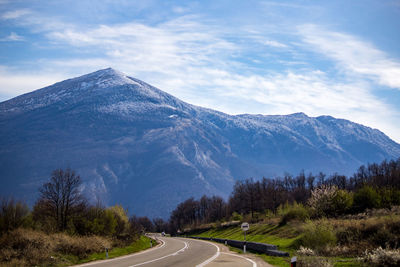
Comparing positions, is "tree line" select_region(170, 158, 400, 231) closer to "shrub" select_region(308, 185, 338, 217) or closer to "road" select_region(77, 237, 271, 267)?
"shrub" select_region(308, 185, 338, 217)

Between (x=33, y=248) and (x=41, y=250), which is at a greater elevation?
(x=33, y=248)

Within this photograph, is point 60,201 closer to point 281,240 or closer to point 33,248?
point 33,248

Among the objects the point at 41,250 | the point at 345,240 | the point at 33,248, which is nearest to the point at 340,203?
the point at 345,240

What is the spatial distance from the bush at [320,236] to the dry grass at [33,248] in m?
16.4

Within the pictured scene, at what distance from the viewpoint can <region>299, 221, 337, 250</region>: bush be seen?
28.1 meters

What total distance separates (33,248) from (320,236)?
19120 millimetres

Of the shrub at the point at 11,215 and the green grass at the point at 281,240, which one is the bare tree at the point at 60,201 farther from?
the green grass at the point at 281,240

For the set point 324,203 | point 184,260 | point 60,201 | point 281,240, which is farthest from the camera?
point 324,203

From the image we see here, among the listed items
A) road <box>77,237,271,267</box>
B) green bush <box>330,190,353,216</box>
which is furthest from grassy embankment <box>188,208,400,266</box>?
green bush <box>330,190,353,216</box>

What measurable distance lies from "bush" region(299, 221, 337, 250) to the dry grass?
1638cm

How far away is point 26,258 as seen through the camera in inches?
925

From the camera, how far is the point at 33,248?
80.7 ft

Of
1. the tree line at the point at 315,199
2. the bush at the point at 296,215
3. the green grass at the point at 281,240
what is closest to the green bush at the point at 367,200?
the tree line at the point at 315,199

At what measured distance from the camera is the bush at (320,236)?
2812 cm
